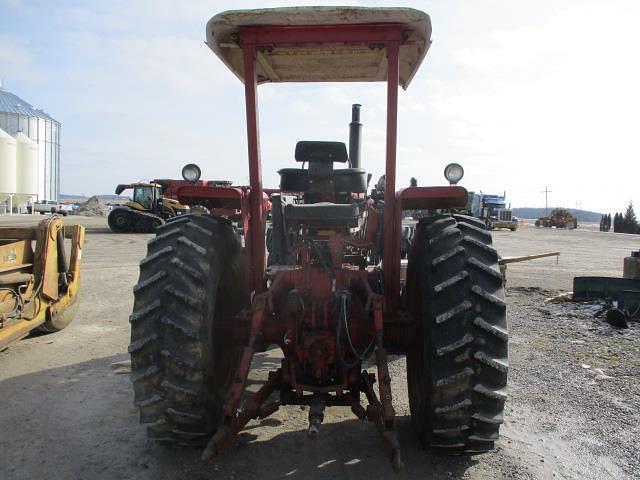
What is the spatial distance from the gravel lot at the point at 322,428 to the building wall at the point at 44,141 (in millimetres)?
55464

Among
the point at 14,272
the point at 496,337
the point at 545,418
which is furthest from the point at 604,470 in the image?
the point at 14,272

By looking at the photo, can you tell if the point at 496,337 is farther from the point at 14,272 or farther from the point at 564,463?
the point at 14,272

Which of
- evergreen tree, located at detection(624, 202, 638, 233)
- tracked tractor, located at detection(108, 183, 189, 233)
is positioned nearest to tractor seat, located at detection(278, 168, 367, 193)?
tracked tractor, located at detection(108, 183, 189, 233)

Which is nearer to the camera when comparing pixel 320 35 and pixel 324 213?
pixel 320 35

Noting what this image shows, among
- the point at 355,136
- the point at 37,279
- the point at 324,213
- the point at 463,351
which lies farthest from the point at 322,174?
the point at 37,279

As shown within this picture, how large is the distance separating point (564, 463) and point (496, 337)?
1.18 m

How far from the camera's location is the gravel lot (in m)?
3.53

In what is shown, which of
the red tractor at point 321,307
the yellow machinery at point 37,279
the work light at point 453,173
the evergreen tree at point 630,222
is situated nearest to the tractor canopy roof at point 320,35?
the red tractor at point 321,307

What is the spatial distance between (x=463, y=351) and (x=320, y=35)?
2259mm

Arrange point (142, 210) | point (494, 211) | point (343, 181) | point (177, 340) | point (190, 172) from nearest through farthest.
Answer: point (177, 340) → point (190, 172) → point (343, 181) → point (142, 210) → point (494, 211)

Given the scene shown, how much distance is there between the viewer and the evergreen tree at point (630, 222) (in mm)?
45631

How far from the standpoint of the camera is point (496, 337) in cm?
325

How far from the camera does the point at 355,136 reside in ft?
25.7

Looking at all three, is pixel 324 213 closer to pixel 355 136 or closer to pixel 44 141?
pixel 355 136
